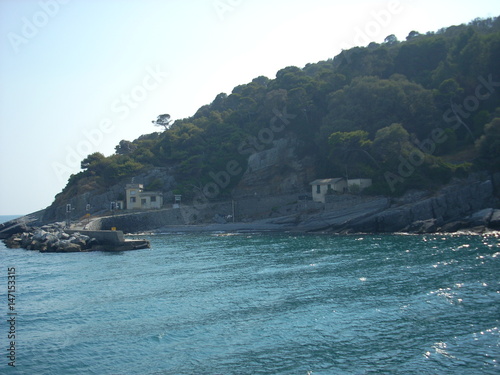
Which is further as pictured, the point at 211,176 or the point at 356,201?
the point at 211,176

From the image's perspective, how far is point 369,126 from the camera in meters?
60.7

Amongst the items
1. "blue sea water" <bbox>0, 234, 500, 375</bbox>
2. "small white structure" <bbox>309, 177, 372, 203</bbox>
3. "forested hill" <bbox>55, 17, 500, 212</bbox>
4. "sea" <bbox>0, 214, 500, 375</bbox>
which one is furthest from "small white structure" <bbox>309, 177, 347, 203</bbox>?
"sea" <bbox>0, 214, 500, 375</bbox>

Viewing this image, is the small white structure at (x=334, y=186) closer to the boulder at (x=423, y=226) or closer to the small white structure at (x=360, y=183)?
the small white structure at (x=360, y=183)

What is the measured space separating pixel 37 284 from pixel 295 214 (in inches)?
1315

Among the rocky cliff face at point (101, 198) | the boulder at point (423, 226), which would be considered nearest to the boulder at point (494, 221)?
the boulder at point (423, 226)

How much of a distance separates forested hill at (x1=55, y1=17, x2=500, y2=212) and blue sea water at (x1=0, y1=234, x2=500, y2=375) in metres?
20.7

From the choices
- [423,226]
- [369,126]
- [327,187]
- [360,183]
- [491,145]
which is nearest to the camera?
[423,226]

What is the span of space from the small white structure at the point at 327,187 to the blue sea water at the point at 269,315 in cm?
2223

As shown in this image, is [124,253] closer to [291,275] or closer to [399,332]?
[291,275]

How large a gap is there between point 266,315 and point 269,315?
0.12 m

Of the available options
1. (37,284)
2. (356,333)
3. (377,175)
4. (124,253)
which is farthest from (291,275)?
(377,175)

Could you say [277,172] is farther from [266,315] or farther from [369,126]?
[266,315]

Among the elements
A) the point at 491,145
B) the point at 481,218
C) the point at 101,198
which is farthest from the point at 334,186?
the point at 101,198

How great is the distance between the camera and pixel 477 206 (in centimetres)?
4381
